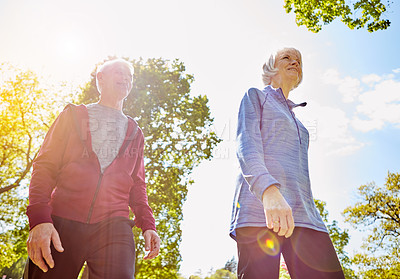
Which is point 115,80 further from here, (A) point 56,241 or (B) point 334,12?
(B) point 334,12

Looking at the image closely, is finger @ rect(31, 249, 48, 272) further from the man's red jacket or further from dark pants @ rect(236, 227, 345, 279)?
dark pants @ rect(236, 227, 345, 279)

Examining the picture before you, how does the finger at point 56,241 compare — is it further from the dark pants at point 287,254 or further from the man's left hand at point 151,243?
the dark pants at point 287,254

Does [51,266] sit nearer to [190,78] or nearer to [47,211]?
[47,211]

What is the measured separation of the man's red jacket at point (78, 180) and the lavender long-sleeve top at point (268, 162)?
1055 mm

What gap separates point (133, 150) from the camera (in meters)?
3.16

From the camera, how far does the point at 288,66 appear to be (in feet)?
10.0

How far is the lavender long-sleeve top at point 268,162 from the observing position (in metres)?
2.11

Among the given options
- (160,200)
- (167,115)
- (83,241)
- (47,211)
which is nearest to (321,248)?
(83,241)

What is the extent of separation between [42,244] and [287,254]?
1.67m

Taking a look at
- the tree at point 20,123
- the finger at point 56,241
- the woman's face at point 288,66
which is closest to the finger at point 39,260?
the finger at point 56,241

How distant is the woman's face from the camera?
3.03 m

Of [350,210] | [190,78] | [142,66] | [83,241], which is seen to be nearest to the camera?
[83,241]

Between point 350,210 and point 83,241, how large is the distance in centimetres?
2848

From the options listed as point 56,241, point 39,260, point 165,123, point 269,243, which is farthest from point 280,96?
point 165,123
